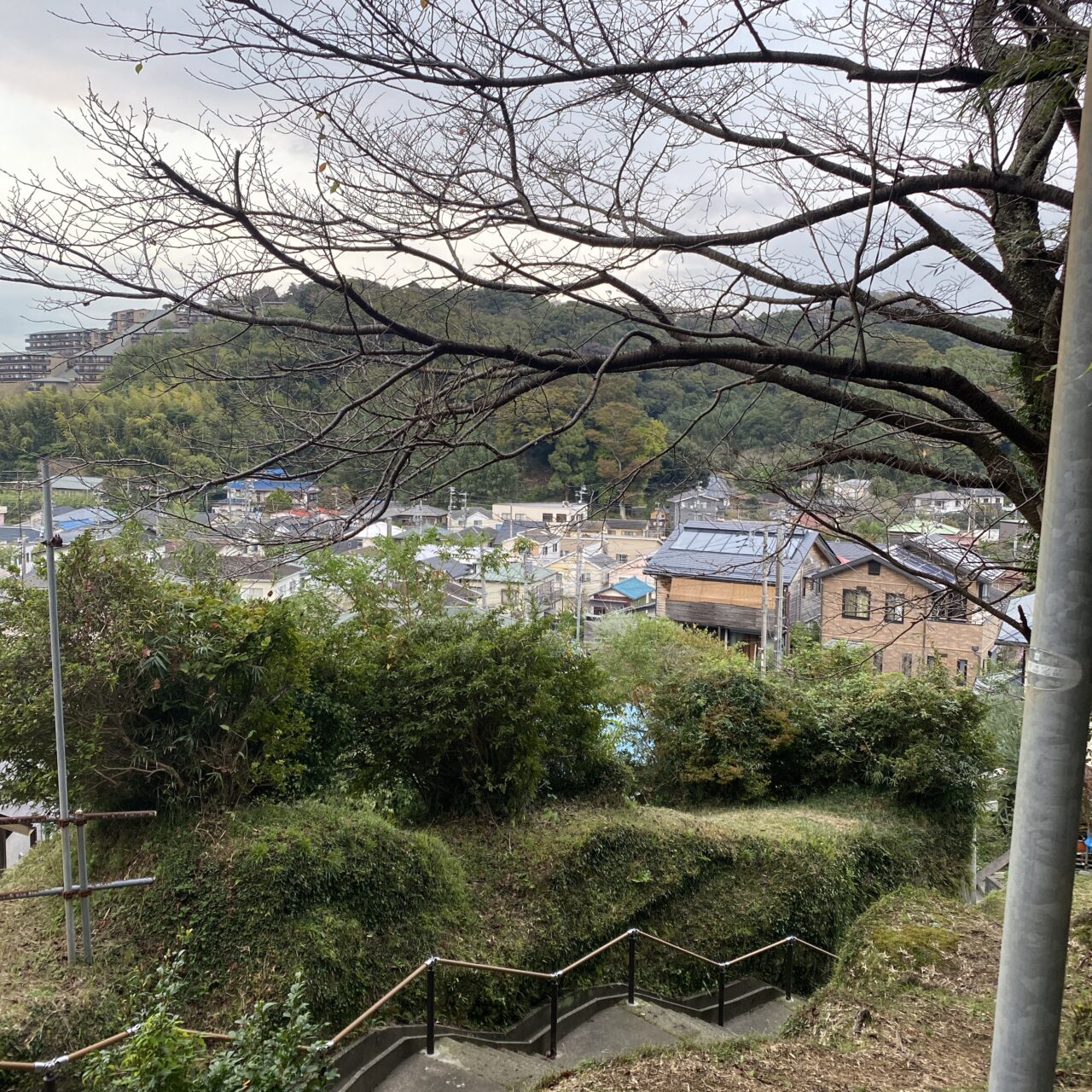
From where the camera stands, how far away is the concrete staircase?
4.56 metres

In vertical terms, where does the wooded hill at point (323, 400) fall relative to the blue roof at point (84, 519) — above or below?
above

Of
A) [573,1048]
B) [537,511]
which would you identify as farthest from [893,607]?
[537,511]

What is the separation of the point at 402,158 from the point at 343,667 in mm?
5351

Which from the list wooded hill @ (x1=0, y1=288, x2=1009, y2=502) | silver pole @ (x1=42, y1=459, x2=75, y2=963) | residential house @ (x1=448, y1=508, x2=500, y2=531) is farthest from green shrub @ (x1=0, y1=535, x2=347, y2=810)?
residential house @ (x1=448, y1=508, x2=500, y2=531)

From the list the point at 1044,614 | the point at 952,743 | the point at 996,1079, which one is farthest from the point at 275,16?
the point at 952,743

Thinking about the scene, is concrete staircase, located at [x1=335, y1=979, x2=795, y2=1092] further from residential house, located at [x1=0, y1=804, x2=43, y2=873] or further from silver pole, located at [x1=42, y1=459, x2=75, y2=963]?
residential house, located at [x1=0, y1=804, x2=43, y2=873]

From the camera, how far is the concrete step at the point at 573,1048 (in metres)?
4.54

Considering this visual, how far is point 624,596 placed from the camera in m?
A: 29.0

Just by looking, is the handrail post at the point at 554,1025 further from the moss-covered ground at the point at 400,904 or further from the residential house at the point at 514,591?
the residential house at the point at 514,591

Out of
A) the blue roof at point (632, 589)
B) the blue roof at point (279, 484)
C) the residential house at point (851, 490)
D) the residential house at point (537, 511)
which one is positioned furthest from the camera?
the blue roof at point (632, 589)

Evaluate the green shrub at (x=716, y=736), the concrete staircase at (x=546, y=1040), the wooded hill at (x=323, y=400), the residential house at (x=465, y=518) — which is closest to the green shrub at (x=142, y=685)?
the wooded hill at (x=323, y=400)

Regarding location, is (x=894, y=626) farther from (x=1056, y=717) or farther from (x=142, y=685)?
(x=1056, y=717)

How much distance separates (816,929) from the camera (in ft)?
26.3

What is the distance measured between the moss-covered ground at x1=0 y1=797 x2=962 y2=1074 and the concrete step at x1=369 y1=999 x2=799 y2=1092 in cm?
54
